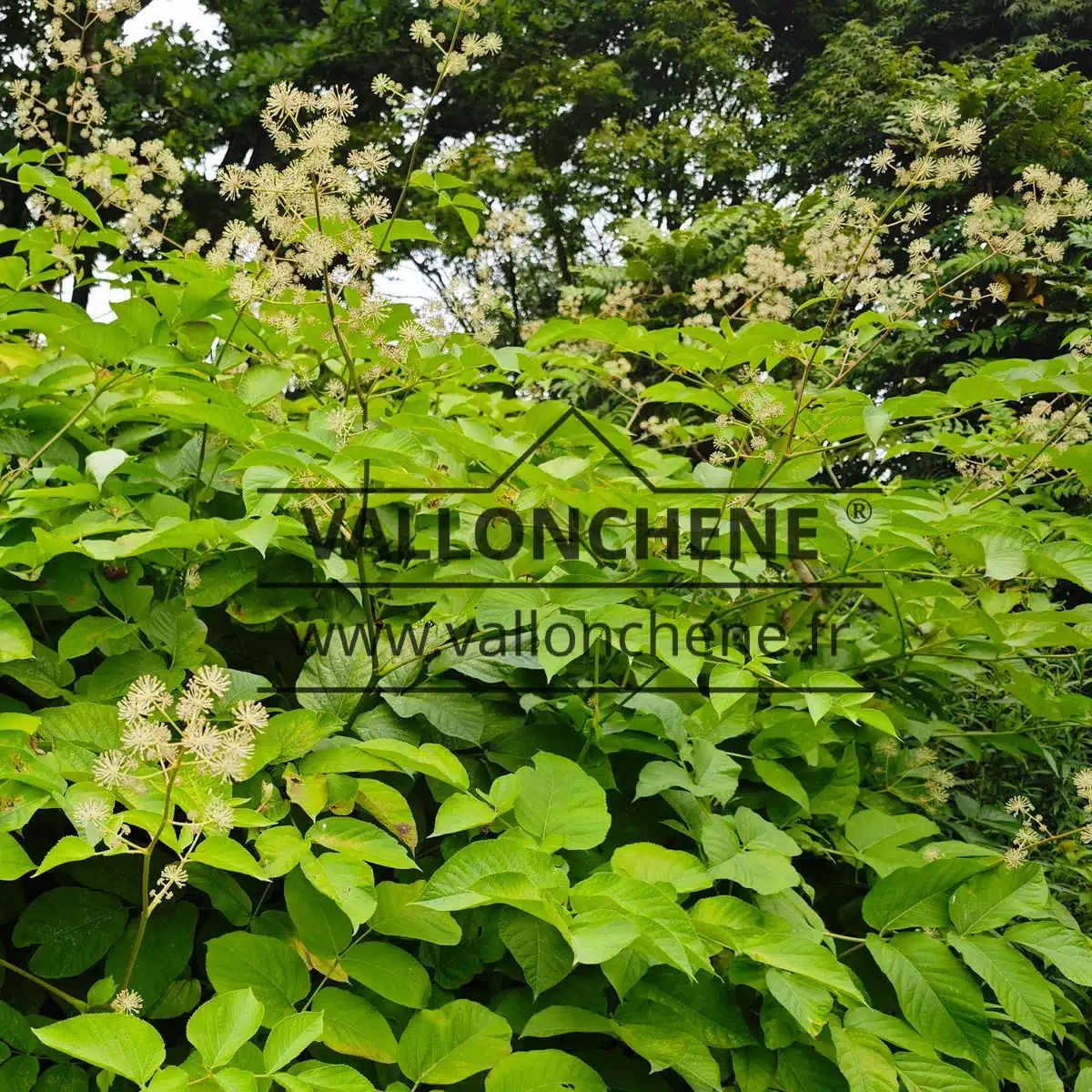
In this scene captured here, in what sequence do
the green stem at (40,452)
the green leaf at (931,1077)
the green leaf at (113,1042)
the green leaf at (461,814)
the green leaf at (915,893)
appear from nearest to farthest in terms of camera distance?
the green leaf at (113,1042) < the green leaf at (461,814) < the green leaf at (931,1077) < the green leaf at (915,893) < the green stem at (40,452)

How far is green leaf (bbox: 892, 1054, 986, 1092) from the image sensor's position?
3.21 ft

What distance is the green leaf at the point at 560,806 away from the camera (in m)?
0.94

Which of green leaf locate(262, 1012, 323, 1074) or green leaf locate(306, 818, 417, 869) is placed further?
green leaf locate(306, 818, 417, 869)

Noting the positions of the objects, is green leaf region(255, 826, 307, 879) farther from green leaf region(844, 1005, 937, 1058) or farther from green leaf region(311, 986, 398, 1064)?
green leaf region(844, 1005, 937, 1058)

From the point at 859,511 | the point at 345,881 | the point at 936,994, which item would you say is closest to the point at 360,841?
the point at 345,881

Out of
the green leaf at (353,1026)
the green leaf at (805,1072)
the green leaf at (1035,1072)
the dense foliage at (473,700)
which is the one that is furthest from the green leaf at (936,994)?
the green leaf at (353,1026)

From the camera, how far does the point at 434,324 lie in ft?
5.07

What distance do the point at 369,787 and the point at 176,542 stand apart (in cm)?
36

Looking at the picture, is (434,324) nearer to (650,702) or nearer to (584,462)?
(584,462)

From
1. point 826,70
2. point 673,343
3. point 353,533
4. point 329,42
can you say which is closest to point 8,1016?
point 353,533

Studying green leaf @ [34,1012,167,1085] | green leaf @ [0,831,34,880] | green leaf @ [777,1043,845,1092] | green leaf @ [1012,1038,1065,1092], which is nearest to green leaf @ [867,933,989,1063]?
green leaf @ [777,1043,845,1092]

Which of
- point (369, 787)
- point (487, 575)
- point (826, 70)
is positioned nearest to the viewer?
point (369, 787)

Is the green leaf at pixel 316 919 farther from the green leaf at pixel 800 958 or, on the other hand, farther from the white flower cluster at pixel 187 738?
the green leaf at pixel 800 958

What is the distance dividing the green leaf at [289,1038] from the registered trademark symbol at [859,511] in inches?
34.7
